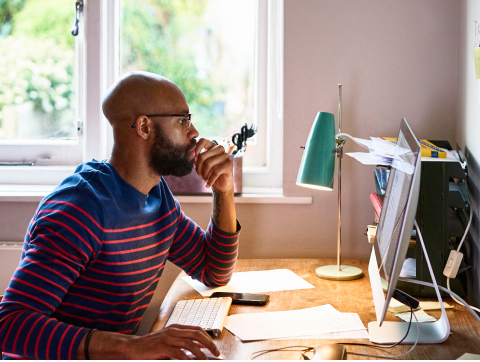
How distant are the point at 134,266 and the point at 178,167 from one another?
30 cm

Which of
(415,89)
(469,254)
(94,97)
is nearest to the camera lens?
(469,254)

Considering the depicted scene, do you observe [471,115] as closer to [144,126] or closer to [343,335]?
[343,335]

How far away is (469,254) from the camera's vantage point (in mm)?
1406

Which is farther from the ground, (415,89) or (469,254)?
(415,89)

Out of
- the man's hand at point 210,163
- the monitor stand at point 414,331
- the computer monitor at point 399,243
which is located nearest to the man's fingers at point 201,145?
the man's hand at point 210,163

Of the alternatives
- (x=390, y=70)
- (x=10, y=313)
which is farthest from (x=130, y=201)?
(x=390, y=70)

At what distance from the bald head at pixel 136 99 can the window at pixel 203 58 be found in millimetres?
761

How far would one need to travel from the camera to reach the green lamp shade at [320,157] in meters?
1.49

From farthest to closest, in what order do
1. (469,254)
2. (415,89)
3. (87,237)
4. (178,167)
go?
(415,89)
(469,254)
(178,167)
(87,237)

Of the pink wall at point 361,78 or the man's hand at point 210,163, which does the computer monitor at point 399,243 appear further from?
the pink wall at point 361,78

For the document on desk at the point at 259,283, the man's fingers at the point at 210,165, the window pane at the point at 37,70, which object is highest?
the window pane at the point at 37,70

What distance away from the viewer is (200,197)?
6.06 ft

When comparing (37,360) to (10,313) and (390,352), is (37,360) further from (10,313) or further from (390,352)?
Result: (390,352)

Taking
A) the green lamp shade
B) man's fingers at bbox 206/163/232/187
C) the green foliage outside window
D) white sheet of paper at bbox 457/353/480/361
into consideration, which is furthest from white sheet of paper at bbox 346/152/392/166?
the green foliage outside window
